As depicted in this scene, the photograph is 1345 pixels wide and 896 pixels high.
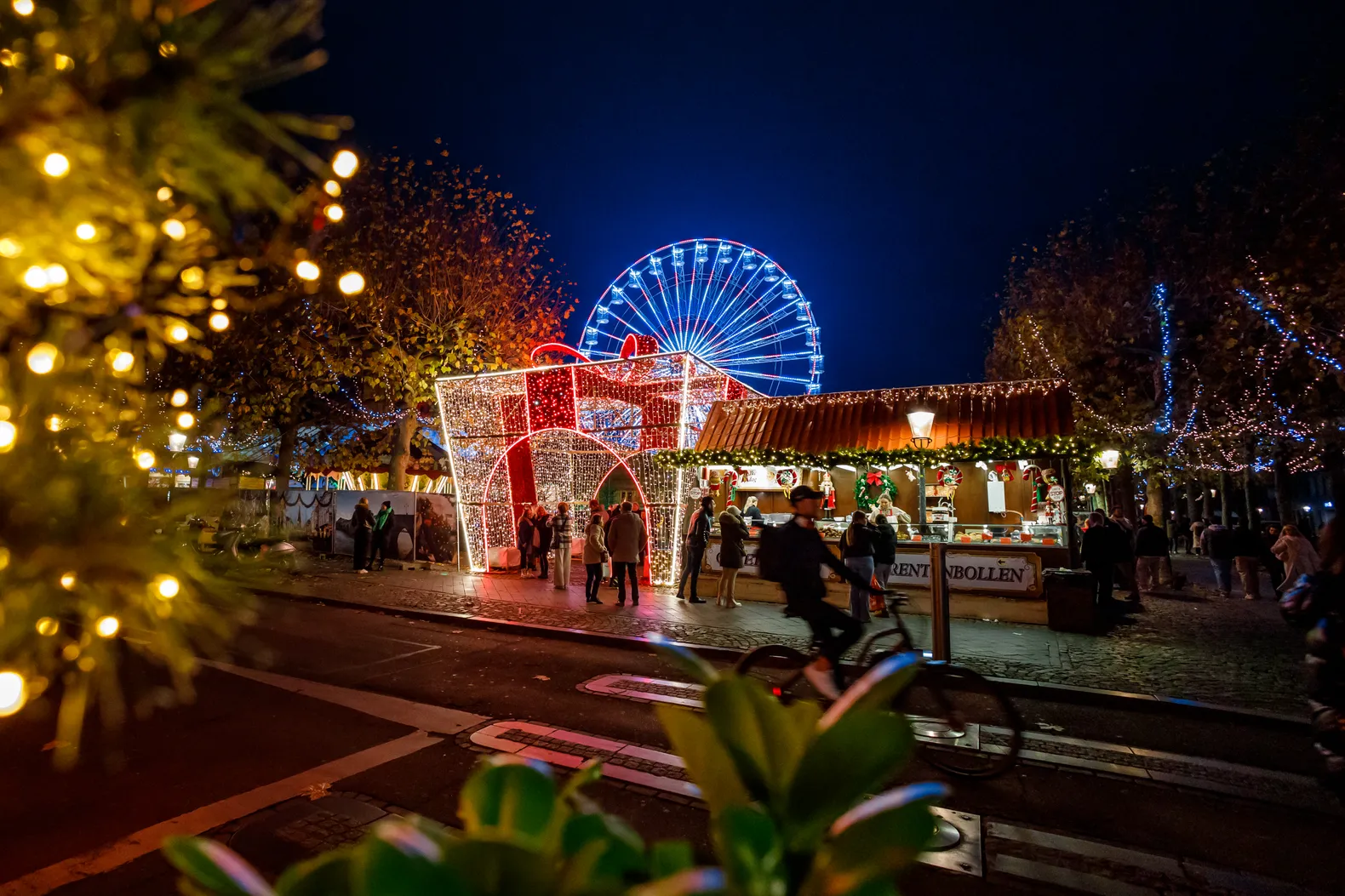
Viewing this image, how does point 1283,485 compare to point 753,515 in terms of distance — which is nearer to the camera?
point 753,515

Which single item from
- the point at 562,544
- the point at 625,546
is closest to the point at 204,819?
the point at 625,546

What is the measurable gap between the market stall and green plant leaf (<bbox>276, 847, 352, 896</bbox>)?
37.1 ft

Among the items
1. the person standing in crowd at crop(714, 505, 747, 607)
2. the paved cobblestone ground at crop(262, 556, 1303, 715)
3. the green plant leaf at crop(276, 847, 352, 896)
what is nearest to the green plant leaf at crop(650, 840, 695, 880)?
the green plant leaf at crop(276, 847, 352, 896)

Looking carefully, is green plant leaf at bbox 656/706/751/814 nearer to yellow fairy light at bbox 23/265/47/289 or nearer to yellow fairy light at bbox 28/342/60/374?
yellow fairy light at bbox 28/342/60/374

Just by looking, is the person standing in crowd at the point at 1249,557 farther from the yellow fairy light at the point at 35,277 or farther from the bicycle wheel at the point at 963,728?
the yellow fairy light at the point at 35,277

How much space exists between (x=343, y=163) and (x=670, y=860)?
387 cm

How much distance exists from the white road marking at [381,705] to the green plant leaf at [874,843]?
520 centimetres

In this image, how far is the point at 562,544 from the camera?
45.4 feet

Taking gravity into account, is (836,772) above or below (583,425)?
below

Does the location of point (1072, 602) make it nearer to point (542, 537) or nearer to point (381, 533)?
point (542, 537)

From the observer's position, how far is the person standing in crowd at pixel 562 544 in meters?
13.7

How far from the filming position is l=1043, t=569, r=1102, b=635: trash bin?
9977mm

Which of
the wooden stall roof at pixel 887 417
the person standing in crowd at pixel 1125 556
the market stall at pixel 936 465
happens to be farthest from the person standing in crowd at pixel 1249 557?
the wooden stall roof at pixel 887 417

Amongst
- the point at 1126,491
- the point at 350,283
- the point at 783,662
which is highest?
the point at 1126,491
